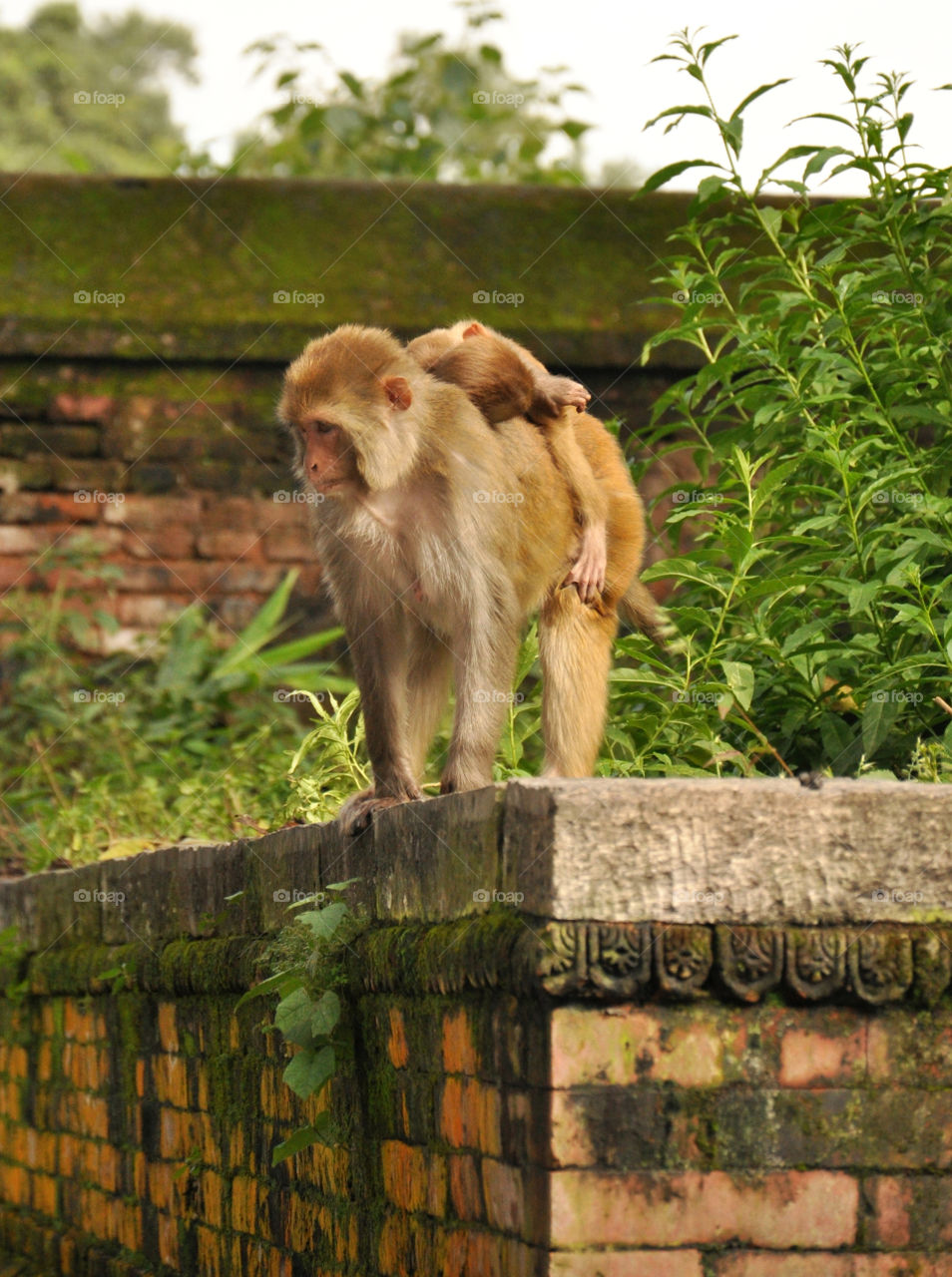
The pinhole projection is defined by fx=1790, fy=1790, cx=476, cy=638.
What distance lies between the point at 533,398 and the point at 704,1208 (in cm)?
227

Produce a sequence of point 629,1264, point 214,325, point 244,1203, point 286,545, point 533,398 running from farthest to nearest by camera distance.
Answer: point 286,545 → point 214,325 → point 244,1203 → point 533,398 → point 629,1264

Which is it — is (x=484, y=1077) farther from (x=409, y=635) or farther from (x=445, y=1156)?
(x=409, y=635)

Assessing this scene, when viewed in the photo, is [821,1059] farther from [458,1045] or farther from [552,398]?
[552,398]

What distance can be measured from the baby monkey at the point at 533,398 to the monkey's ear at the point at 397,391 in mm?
266

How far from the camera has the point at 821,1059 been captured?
2.96m

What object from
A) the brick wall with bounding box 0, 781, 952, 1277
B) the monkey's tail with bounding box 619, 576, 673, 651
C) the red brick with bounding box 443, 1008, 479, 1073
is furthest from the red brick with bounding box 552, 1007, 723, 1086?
the monkey's tail with bounding box 619, 576, 673, 651

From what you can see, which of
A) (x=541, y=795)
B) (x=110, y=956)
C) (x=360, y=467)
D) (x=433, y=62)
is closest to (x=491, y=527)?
(x=360, y=467)

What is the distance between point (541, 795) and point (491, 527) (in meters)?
1.40

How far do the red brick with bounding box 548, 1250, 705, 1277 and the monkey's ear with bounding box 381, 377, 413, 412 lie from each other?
2088 mm

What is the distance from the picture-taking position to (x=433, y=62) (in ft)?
51.2

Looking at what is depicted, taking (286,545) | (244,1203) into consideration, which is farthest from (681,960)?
(286,545)

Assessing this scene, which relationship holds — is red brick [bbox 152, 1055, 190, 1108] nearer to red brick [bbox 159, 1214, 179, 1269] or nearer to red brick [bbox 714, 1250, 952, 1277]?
red brick [bbox 159, 1214, 179, 1269]

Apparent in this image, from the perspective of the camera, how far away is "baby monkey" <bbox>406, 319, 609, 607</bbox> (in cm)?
445

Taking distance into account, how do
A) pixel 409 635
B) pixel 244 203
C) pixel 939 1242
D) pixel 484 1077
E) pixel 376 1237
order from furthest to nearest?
pixel 244 203
pixel 409 635
pixel 376 1237
pixel 484 1077
pixel 939 1242
